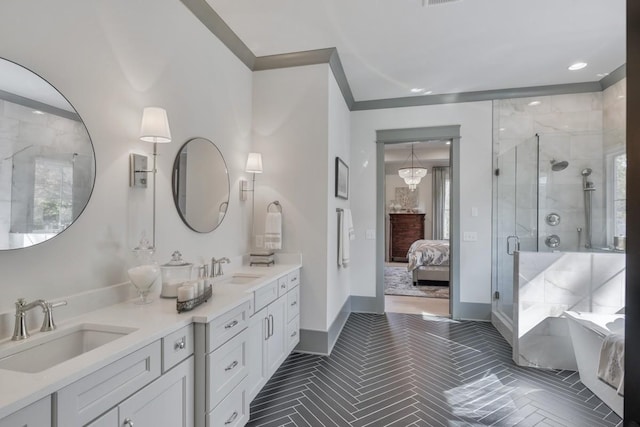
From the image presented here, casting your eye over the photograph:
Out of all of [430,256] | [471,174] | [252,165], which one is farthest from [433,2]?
[430,256]

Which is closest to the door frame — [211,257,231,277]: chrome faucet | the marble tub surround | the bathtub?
the marble tub surround

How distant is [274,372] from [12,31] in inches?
104

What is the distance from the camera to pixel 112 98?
1.77 m

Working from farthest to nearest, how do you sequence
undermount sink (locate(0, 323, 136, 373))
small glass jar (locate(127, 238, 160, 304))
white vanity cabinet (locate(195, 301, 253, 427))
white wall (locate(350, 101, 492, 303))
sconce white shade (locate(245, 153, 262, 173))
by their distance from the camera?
white wall (locate(350, 101, 492, 303))
sconce white shade (locate(245, 153, 262, 173))
small glass jar (locate(127, 238, 160, 304))
white vanity cabinet (locate(195, 301, 253, 427))
undermount sink (locate(0, 323, 136, 373))

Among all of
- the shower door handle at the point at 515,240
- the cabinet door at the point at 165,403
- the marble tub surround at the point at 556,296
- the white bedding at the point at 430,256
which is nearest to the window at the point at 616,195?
the marble tub surround at the point at 556,296

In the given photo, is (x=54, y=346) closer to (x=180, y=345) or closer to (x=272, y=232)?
(x=180, y=345)

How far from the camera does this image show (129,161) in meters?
1.89

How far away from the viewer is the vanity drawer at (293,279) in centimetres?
298

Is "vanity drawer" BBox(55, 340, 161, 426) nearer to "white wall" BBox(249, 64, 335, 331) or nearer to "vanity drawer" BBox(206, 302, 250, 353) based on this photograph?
"vanity drawer" BBox(206, 302, 250, 353)

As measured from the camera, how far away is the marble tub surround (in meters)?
2.86

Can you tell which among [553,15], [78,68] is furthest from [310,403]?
[553,15]

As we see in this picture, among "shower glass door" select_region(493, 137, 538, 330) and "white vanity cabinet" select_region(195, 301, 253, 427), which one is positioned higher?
"shower glass door" select_region(493, 137, 538, 330)

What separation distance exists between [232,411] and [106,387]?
0.89m

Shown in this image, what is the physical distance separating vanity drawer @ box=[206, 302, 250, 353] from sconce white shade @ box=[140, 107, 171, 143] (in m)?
1.09
